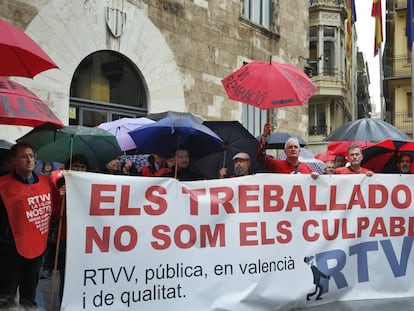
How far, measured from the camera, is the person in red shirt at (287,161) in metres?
6.00

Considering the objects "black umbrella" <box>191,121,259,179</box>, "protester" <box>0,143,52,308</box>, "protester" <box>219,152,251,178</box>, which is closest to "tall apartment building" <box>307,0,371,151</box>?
"black umbrella" <box>191,121,259,179</box>

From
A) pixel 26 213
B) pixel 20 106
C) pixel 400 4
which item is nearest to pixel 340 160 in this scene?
pixel 20 106

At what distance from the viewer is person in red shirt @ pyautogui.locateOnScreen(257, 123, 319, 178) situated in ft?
19.7

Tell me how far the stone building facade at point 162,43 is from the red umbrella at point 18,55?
4.17 m

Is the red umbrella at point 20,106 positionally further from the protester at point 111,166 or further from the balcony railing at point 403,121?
the balcony railing at point 403,121

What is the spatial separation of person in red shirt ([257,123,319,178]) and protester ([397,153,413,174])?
4.94ft

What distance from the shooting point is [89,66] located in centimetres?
1075

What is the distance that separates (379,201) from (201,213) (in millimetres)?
1960

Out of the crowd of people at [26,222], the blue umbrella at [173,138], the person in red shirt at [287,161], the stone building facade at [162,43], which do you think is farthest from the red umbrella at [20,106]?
the stone building facade at [162,43]

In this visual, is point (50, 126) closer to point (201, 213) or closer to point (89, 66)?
point (201, 213)

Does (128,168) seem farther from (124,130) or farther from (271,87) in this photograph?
(271,87)

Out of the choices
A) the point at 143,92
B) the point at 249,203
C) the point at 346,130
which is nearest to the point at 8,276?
the point at 249,203

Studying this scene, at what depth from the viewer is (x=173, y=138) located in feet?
22.4

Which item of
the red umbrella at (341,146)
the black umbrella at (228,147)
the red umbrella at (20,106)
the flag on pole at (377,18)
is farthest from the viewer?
the flag on pole at (377,18)
